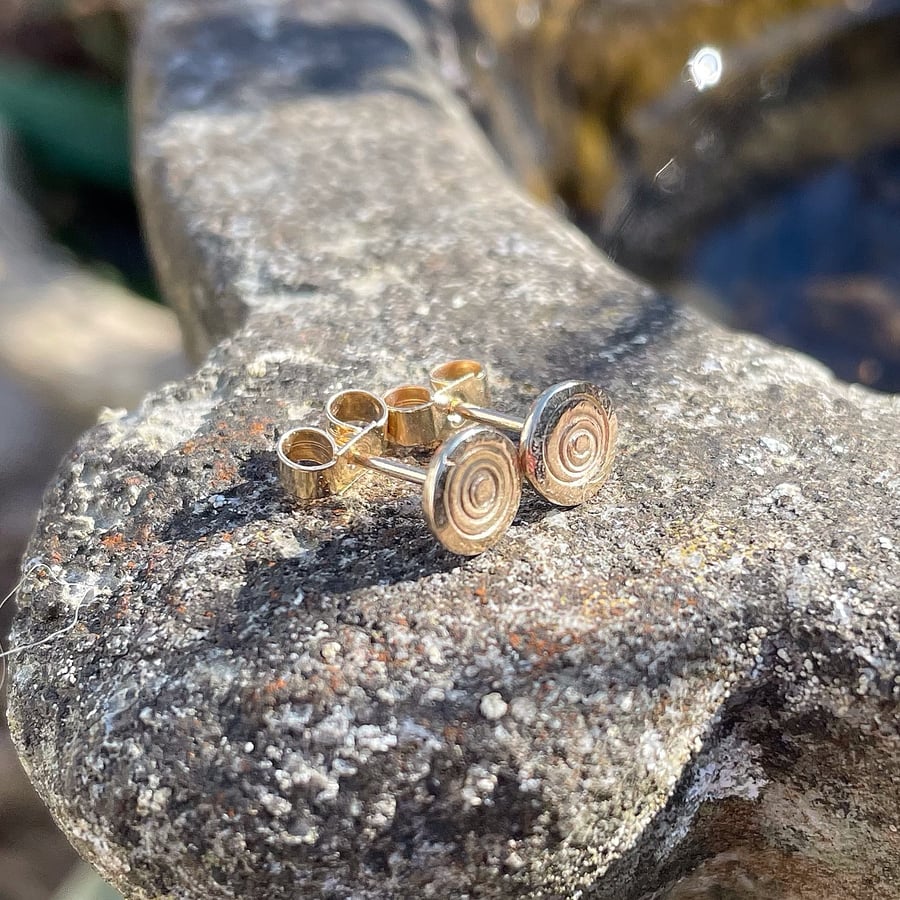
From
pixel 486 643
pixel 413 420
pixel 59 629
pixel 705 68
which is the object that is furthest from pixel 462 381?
pixel 705 68

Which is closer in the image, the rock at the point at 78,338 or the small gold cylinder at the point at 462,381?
the small gold cylinder at the point at 462,381

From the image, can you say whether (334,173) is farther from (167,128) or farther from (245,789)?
(245,789)

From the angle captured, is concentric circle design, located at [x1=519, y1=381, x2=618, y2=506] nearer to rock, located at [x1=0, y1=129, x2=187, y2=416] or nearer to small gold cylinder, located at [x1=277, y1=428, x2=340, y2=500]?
small gold cylinder, located at [x1=277, y1=428, x2=340, y2=500]

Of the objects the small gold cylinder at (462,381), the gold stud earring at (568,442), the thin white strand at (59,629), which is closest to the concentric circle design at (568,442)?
the gold stud earring at (568,442)

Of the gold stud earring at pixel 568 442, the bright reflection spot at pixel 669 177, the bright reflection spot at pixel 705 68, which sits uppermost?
the bright reflection spot at pixel 705 68

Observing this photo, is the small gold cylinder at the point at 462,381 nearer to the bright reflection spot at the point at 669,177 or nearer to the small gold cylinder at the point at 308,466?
the small gold cylinder at the point at 308,466
